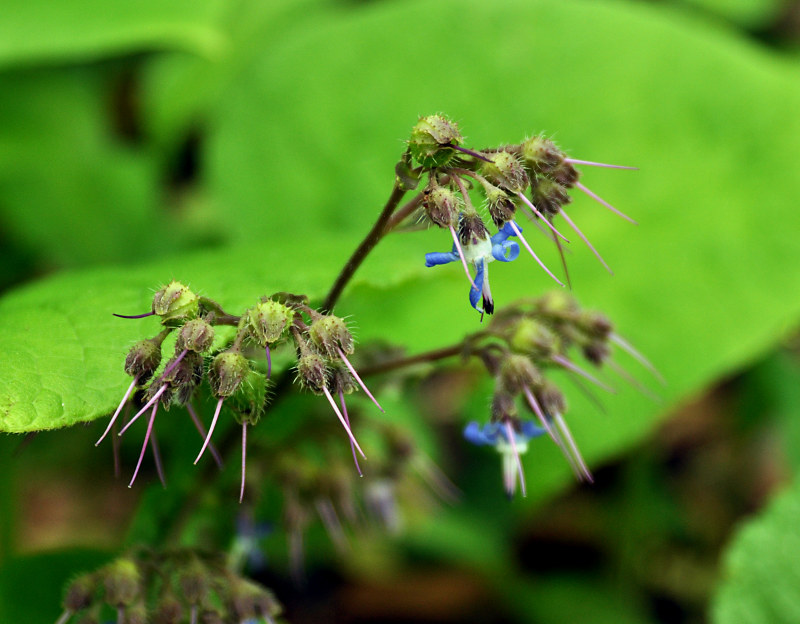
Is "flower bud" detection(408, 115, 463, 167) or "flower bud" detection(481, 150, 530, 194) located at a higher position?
"flower bud" detection(408, 115, 463, 167)

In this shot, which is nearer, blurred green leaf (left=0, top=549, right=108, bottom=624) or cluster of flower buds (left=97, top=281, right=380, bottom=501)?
cluster of flower buds (left=97, top=281, right=380, bottom=501)

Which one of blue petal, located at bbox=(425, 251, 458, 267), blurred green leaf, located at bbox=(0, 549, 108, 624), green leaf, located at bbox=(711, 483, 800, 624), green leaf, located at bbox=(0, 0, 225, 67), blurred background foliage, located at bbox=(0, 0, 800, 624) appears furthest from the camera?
blurred background foliage, located at bbox=(0, 0, 800, 624)

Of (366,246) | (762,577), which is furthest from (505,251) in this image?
(762,577)

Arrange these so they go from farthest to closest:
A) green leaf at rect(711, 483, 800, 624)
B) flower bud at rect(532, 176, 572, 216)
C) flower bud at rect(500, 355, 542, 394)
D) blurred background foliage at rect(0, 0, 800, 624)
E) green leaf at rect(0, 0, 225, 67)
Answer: blurred background foliage at rect(0, 0, 800, 624) < green leaf at rect(0, 0, 225, 67) < green leaf at rect(711, 483, 800, 624) < flower bud at rect(500, 355, 542, 394) < flower bud at rect(532, 176, 572, 216)

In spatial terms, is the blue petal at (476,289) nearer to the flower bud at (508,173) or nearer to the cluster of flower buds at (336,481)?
the flower bud at (508,173)

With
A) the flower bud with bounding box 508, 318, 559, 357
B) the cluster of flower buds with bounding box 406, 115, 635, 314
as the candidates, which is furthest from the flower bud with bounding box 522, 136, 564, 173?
the flower bud with bounding box 508, 318, 559, 357

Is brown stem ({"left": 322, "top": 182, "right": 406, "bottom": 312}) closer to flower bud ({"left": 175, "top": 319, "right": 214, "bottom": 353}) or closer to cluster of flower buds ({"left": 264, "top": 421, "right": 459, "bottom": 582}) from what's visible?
flower bud ({"left": 175, "top": 319, "right": 214, "bottom": 353})

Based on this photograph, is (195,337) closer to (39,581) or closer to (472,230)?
(472,230)
